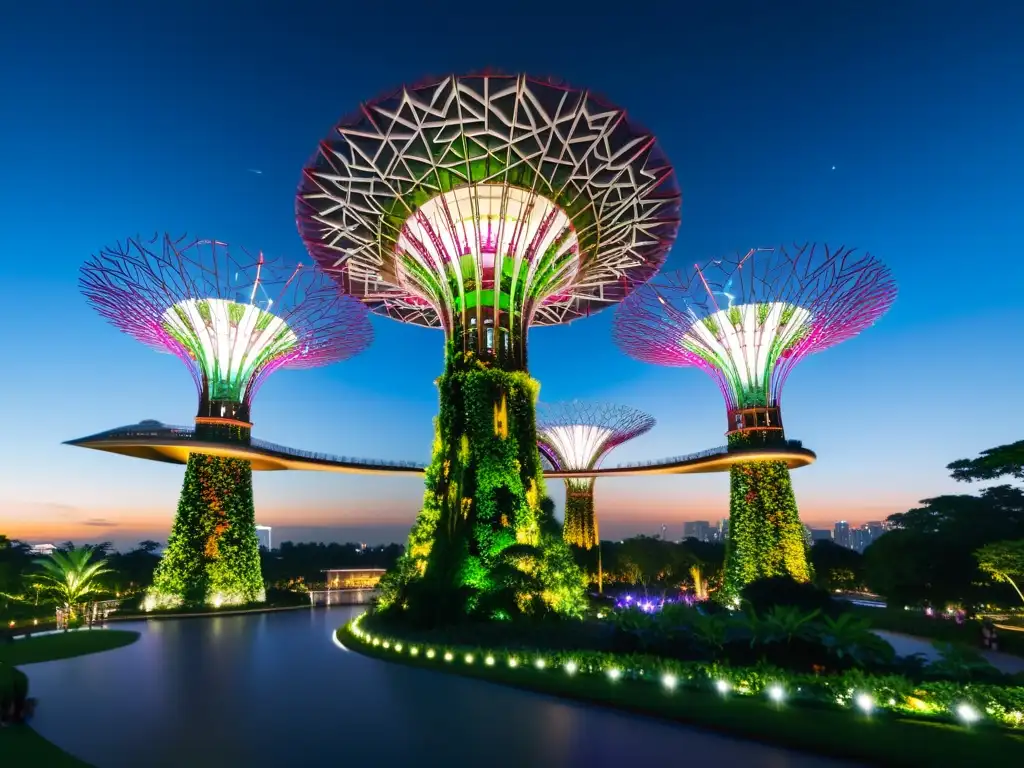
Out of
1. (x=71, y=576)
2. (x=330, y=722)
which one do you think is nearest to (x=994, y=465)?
(x=330, y=722)

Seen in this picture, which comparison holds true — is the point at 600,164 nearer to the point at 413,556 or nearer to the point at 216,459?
the point at 413,556

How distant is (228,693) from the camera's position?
13.5 m

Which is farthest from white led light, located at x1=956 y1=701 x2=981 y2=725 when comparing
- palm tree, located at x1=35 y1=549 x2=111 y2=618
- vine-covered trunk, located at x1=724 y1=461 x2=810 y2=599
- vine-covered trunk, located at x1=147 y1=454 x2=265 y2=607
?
vine-covered trunk, located at x1=147 y1=454 x2=265 y2=607

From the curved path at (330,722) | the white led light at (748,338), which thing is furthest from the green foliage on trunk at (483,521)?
the white led light at (748,338)

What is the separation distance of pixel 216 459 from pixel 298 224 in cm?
1464

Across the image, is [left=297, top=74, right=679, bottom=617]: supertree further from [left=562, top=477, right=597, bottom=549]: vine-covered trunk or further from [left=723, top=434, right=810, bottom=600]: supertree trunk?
[left=562, top=477, right=597, bottom=549]: vine-covered trunk

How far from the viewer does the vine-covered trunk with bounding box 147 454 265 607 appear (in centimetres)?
3294

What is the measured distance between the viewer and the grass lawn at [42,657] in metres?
8.93

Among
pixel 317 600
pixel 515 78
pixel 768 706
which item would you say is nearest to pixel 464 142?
pixel 515 78

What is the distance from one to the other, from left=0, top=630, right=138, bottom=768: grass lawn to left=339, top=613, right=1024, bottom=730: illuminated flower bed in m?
9.48

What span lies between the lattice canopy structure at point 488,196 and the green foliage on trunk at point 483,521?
7.23 ft

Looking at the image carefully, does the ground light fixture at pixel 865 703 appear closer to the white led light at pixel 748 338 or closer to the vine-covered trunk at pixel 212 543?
the white led light at pixel 748 338

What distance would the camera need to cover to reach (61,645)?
2059 cm

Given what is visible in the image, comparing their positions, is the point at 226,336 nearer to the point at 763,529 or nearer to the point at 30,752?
the point at 30,752
